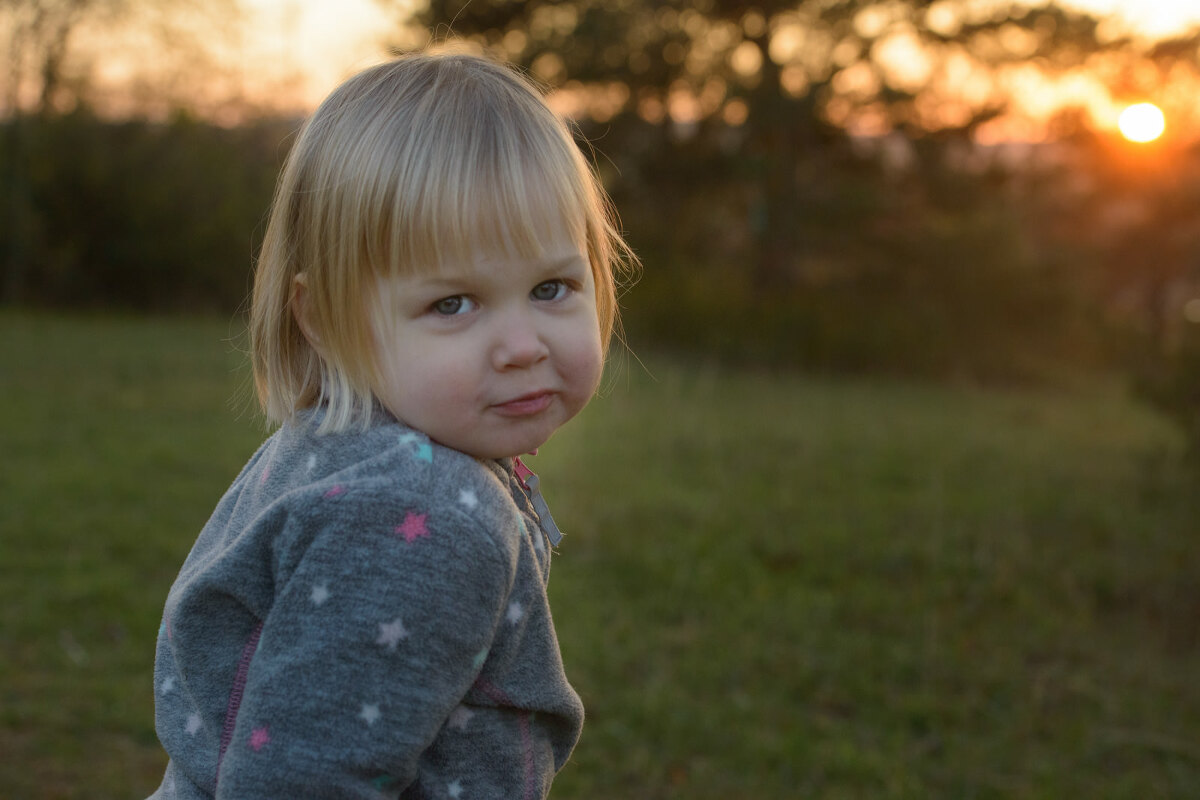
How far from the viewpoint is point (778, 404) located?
10.1 meters

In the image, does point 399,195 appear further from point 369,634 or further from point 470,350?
point 369,634

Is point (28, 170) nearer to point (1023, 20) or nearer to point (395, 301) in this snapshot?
point (1023, 20)

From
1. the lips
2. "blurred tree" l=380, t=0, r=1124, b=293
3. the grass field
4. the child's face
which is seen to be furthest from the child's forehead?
"blurred tree" l=380, t=0, r=1124, b=293

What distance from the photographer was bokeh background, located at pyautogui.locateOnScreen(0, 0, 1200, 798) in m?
3.48

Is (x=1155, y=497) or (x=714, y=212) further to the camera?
(x=714, y=212)

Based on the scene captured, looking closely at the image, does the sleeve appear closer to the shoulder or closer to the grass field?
the shoulder

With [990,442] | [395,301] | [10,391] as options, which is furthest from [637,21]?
[395,301]

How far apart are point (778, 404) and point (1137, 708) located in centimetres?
650

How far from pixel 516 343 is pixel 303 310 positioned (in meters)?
0.27

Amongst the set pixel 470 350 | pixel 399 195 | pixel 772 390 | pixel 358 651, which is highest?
pixel 399 195

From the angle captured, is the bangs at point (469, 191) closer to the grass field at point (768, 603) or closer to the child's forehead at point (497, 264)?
the child's forehead at point (497, 264)

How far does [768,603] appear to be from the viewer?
4469mm

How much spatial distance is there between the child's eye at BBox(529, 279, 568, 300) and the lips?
0.10 metres

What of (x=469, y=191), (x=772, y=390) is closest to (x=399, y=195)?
(x=469, y=191)
